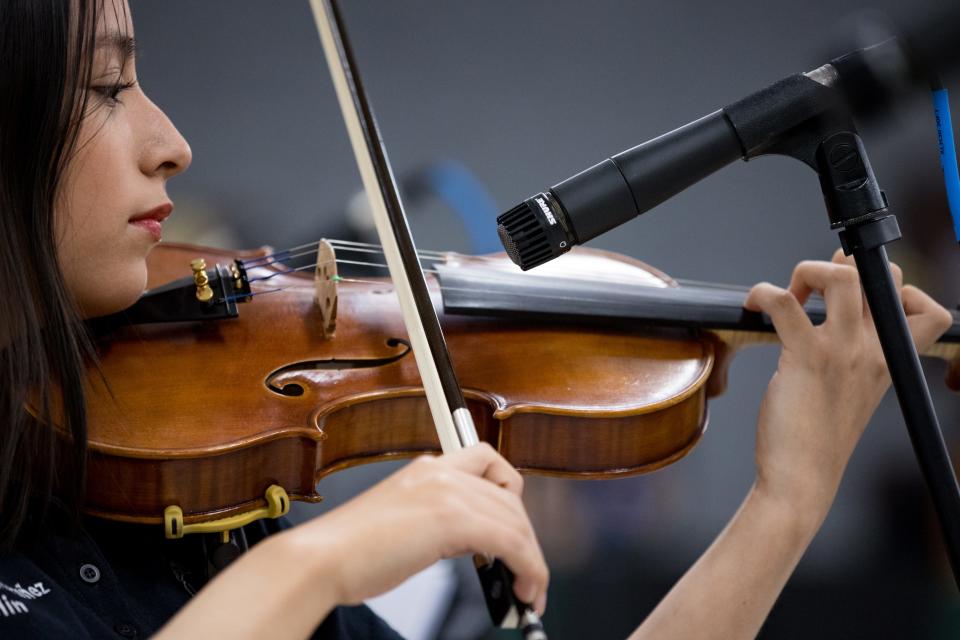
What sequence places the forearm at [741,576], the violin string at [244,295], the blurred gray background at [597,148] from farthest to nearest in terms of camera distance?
the blurred gray background at [597,148] < the violin string at [244,295] < the forearm at [741,576]

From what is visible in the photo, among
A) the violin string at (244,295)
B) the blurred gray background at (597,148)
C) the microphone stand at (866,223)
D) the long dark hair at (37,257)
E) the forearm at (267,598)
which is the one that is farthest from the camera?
the blurred gray background at (597,148)

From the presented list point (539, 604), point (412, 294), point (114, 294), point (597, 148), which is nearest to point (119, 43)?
point (114, 294)

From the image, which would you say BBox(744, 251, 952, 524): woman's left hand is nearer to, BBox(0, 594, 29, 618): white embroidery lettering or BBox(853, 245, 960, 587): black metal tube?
BBox(853, 245, 960, 587): black metal tube

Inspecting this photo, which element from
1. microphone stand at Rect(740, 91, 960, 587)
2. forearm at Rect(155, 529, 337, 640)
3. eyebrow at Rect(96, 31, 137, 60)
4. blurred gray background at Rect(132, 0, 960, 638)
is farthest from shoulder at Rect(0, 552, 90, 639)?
blurred gray background at Rect(132, 0, 960, 638)

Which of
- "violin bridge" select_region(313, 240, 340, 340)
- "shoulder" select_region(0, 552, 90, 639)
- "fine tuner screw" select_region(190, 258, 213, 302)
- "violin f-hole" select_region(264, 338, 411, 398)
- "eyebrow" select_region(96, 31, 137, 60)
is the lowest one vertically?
"shoulder" select_region(0, 552, 90, 639)

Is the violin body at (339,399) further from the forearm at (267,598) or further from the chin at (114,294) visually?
the forearm at (267,598)

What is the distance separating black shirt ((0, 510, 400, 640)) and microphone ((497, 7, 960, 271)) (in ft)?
0.81

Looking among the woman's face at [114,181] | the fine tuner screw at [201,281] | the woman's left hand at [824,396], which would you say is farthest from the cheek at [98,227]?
the woman's left hand at [824,396]

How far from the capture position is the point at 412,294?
2.38 feet

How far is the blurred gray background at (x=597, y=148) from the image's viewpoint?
2041 millimetres

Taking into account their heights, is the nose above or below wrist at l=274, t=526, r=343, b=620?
above

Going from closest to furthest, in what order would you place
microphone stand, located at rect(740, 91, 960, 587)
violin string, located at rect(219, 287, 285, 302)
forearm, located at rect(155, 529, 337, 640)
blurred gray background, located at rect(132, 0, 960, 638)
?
forearm, located at rect(155, 529, 337, 640), microphone stand, located at rect(740, 91, 960, 587), violin string, located at rect(219, 287, 285, 302), blurred gray background, located at rect(132, 0, 960, 638)

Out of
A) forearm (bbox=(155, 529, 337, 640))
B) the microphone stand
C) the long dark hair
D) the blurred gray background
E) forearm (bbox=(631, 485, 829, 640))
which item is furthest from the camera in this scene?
the blurred gray background

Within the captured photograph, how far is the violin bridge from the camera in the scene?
0.90 m
